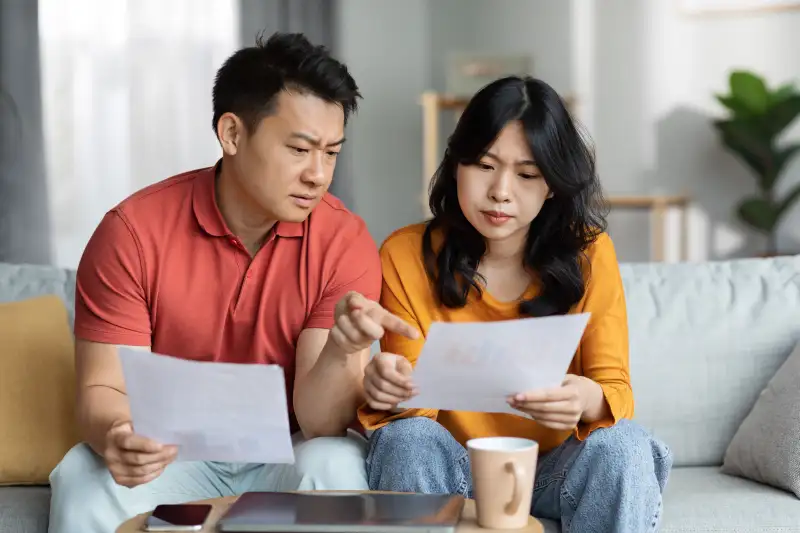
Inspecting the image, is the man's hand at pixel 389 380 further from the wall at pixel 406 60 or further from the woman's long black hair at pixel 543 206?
the wall at pixel 406 60

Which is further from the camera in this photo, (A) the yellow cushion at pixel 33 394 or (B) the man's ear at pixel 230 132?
(A) the yellow cushion at pixel 33 394

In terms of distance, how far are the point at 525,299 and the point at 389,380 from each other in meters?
0.41

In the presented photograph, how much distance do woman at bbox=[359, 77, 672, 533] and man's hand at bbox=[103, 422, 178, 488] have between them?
337mm

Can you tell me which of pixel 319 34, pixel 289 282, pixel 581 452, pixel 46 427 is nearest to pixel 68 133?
pixel 319 34

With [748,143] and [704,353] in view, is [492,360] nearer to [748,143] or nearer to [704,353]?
[704,353]

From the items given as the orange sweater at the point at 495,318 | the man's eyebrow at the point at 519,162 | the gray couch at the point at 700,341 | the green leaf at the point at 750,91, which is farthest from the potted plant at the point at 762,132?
the man's eyebrow at the point at 519,162

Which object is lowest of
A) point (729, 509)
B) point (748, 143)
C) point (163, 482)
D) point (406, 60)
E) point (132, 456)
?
point (729, 509)

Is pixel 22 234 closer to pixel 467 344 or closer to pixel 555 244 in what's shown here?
pixel 555 244

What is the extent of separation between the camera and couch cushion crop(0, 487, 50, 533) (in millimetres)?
1668

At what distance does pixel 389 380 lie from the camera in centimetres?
146

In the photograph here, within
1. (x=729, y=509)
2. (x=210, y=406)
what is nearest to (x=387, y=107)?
(x=729, y=509)

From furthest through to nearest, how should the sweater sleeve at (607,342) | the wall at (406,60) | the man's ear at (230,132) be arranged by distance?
the wall at (406,60), the man's ear at (230,132), the sweater sleeve at (607,342)

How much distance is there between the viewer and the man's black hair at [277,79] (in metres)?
1.63

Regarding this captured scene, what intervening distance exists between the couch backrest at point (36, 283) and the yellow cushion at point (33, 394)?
0.13 metres
